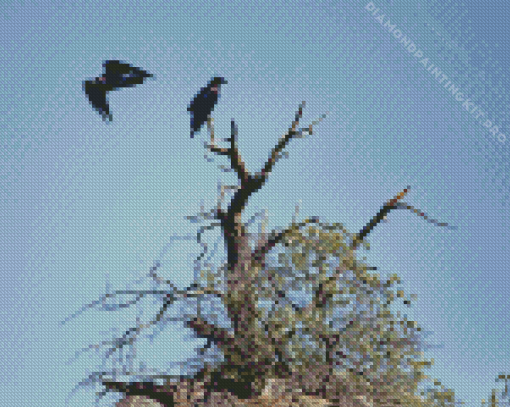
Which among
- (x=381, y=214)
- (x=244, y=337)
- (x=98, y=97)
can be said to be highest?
(x=98, y=97)

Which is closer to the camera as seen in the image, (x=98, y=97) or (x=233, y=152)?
(x=98, y=97)

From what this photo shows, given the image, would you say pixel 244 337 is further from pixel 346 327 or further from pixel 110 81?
pixel 110 81

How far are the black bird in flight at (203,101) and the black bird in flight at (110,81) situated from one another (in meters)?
0.67

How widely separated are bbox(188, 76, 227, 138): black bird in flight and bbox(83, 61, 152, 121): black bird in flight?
67 centimetres

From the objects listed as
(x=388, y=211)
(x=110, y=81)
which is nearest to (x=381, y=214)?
(x=388, y=211)

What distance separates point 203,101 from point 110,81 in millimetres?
1204

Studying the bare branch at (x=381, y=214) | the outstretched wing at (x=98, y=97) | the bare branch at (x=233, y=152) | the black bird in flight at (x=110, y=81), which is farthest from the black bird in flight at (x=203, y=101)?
the bare branch at (x=381, y=214)

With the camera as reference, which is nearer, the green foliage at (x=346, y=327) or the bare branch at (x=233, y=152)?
the green foliage at (x=346, y=327)

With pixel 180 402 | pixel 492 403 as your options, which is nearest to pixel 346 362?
pixel 180 402

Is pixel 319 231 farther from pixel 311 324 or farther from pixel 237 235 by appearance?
pixel 311 324

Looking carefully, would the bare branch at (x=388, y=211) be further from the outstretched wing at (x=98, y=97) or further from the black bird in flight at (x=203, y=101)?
the outstretched wing at (x=98, y=97)

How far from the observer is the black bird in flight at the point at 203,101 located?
634 cm

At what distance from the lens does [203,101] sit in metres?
6.41

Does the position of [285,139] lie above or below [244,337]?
above
